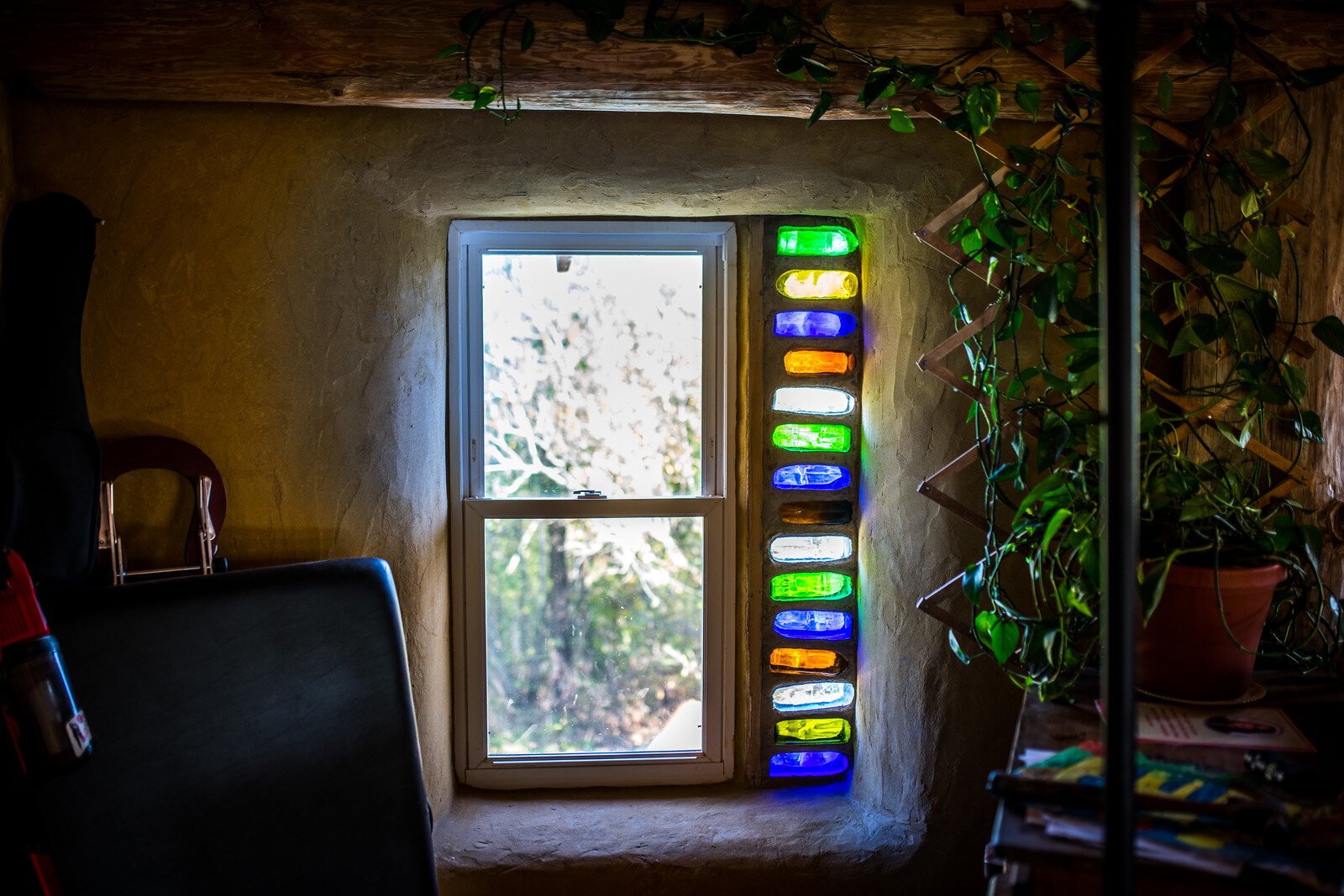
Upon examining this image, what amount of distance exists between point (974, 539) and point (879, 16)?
3.27 ft

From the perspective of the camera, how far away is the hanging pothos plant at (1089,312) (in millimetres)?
1328

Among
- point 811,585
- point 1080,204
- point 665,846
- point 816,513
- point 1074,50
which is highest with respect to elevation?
point 1074,50

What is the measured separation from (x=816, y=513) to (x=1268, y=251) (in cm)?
96

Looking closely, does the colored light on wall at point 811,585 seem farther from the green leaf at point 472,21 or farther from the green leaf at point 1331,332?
the green leaf at point 472,21

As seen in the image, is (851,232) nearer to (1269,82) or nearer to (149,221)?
(1269,82)

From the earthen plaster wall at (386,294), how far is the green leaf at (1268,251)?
0.52 metres

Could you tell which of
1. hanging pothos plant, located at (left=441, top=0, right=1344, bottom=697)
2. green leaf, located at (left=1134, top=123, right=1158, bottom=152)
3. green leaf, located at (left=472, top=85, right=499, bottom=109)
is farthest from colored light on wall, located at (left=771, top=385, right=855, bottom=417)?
green leaf, located at (left=472, top=85, right=499, bottom=109)

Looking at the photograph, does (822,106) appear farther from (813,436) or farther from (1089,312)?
(813,436)

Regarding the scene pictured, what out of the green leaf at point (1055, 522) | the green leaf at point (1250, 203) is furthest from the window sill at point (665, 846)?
the green leaf at point (1250, 203)

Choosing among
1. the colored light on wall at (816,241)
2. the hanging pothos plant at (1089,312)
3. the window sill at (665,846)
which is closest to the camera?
the hanging pothos plant at (1089,312)

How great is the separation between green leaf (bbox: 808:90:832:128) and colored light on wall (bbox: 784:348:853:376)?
531 millimetres

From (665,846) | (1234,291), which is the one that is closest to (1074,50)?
(1234,291)

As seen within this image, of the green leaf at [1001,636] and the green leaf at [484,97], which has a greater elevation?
the green leaf at [484,97]

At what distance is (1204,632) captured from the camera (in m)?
1.24
